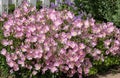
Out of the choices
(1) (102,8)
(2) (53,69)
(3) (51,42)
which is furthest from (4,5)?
(2) (53,69)

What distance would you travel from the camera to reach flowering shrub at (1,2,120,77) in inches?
174

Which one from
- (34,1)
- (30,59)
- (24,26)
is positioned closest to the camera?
(30,59)

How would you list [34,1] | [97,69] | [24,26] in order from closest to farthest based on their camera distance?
[24,26] → [97,69] → [34,1]

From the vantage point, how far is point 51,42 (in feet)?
14.7

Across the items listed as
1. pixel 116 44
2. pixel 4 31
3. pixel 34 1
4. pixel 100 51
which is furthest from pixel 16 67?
pixel 34 1

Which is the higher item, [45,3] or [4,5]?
[4,5]

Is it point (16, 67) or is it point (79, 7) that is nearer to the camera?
point (16, 67)

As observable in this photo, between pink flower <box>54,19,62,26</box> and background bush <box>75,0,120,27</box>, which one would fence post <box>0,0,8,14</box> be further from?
pink flower <box>54,19,62,26</box>

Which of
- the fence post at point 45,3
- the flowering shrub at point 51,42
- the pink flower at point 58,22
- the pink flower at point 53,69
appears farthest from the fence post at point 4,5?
the pink flower at point 53,69

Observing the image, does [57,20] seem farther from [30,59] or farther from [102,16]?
[102,16]

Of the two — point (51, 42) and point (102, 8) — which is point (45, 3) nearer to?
point (102, 8)

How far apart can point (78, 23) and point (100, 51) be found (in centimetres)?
47

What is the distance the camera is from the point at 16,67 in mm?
4457

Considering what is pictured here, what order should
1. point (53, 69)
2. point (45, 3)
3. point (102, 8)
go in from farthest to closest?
point (45, 3)
point (102, 8)
point (53, 69)
